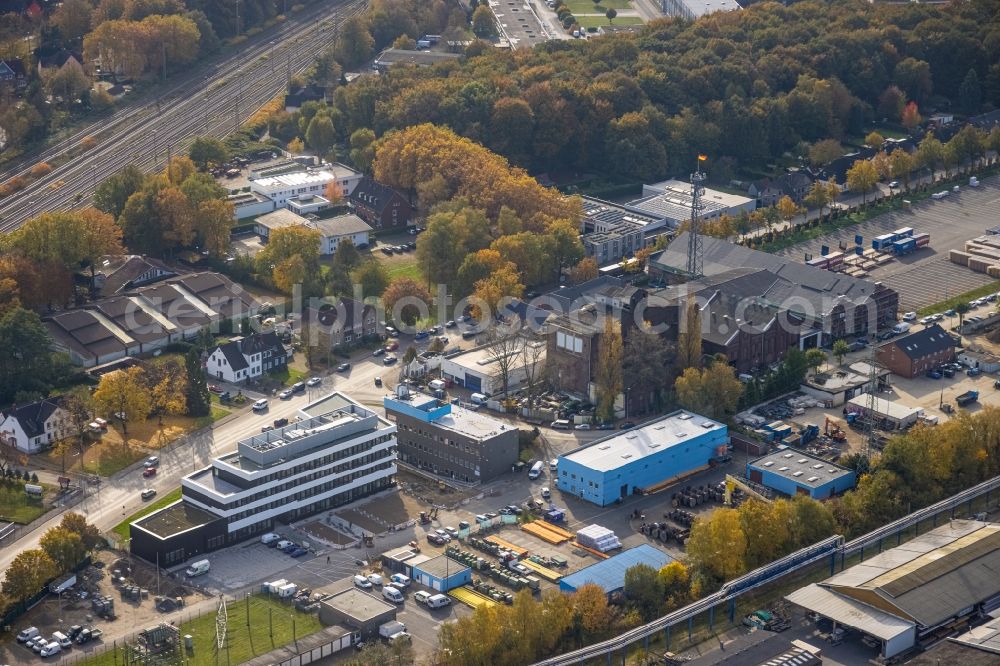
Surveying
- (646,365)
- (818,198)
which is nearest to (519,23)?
(818,198)

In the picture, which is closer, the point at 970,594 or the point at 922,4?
the point at 970,594

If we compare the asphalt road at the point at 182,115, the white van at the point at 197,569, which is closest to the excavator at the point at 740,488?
the white van at the point at 197,569

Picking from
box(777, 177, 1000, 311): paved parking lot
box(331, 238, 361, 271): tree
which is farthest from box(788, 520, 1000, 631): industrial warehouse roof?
box(331, 238, 361, 271): tree

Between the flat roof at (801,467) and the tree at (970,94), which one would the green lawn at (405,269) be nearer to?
the flat roof at (801,467)

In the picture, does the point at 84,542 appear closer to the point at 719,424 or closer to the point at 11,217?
the point at 719,424

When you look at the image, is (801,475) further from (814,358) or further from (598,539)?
(814,358)

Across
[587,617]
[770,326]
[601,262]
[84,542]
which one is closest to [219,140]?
[601,262]
